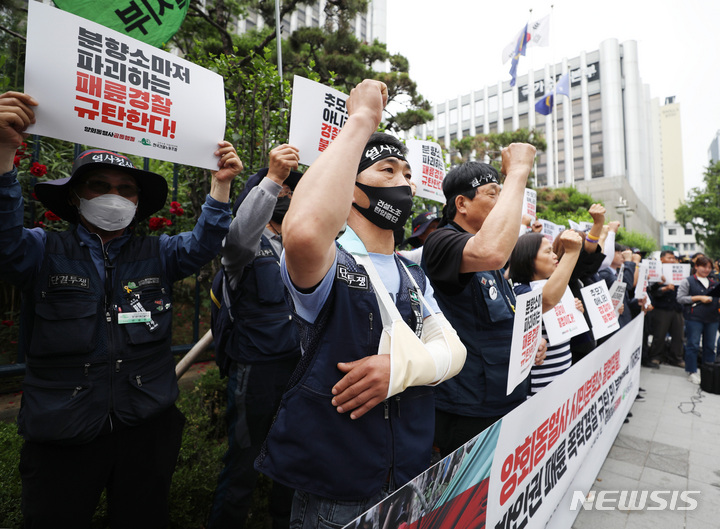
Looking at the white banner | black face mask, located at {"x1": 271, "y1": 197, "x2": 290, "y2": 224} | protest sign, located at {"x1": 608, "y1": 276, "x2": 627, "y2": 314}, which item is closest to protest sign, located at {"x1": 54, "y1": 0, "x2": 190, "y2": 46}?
the white banner

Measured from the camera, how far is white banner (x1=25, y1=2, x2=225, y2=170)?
155 centimetres

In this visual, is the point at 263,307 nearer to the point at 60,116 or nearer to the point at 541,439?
the point at 60,116

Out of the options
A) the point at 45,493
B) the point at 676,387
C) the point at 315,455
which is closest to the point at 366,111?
the point at 315,455

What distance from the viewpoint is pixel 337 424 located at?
4.03 feet

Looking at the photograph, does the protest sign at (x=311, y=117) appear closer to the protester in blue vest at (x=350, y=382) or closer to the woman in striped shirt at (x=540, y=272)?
the protester in blue vest at (x=350, y=382)

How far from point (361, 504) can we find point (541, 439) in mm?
1374

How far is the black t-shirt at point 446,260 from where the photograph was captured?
1.79 meters

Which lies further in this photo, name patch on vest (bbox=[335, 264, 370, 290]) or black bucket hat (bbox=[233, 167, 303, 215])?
black bucket hat (bbox=[233, 167, 303, 215])

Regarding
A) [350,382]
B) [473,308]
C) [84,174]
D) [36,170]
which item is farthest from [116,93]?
[473,308]

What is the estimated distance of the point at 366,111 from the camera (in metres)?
1.19

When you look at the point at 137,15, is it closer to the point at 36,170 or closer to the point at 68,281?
the point at 36,170

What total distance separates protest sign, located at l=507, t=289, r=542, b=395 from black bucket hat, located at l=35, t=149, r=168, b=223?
73.5 inches
